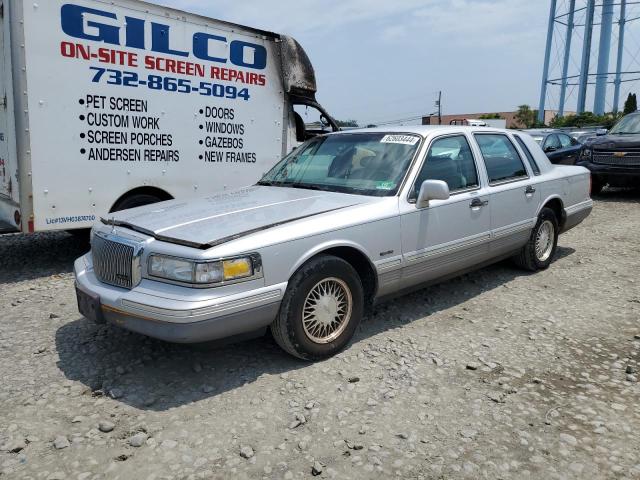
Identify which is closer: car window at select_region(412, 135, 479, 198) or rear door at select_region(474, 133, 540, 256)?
car window at select_region(412, 135, 479, 198)

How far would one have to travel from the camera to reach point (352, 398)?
335cm

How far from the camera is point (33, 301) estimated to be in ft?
16.8

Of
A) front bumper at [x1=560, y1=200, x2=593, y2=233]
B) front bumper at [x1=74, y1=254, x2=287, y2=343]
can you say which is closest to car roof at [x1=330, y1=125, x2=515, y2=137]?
front bumper at [x1=560, y1=200, x2=593, y2=233]

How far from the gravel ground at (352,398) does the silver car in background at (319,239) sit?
0.33 metres

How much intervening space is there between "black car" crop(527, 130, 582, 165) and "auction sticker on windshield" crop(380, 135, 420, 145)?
33.0 ft

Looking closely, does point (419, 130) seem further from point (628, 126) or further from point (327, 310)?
point (628, 126)

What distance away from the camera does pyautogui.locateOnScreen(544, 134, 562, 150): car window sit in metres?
13.8

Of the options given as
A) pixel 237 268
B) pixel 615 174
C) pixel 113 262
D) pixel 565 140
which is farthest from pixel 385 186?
pixel 565 140

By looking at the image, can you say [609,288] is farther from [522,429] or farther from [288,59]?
[288,59]

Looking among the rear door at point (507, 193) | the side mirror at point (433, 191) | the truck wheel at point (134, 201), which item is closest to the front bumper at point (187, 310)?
the side mirror at point (433, 191)

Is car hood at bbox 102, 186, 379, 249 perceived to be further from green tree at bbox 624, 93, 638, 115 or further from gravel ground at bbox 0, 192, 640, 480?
green tree at bbox 624, 93, 638, 115

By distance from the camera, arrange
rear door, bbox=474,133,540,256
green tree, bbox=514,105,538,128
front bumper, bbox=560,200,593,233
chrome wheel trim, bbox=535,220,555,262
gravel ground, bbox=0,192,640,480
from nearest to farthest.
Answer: gravel ground, bbox=0,192,640,480 < rear door, bbox=474,133,540,256 < chrome wheel trim, bbox=535,220,555,262 < front bumper, bbox=560,200,593,233 < green tree, bbox=514,105,538,128

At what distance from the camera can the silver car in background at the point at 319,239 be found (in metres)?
3.27

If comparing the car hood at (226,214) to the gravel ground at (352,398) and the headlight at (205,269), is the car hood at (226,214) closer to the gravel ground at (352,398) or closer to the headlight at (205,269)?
the headlight at (205,269)
